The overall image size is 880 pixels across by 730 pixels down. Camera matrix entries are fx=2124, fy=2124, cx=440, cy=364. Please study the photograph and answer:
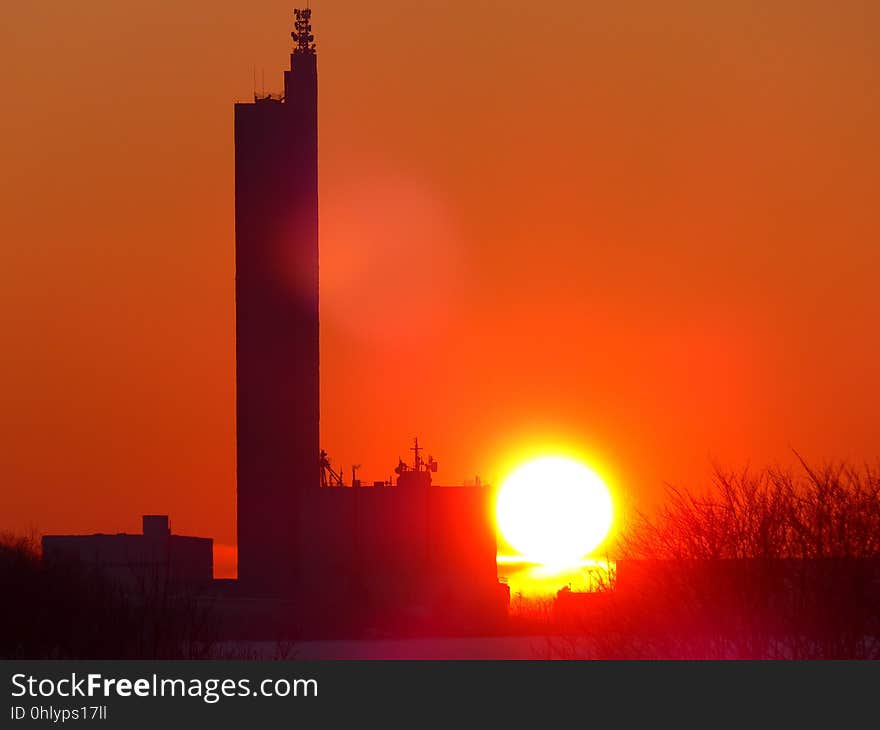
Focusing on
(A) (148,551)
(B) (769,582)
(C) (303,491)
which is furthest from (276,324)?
(B) (769,582)

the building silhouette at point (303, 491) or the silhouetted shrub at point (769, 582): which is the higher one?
the building silhouette at point (303, 491)

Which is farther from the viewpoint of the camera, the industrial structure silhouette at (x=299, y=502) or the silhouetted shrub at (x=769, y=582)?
the industrial structure silhouette at (x=299, y=502)

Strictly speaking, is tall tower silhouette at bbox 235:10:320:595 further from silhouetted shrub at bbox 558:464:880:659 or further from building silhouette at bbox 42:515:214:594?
silhouetted shrub at bbox 558:464:880:659

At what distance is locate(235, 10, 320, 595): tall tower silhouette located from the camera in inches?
4525

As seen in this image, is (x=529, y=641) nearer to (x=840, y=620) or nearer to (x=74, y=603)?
(x=74, y=603)

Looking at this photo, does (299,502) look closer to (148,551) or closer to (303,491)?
(303,491)

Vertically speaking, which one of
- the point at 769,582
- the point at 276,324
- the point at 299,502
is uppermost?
the point at 276,324

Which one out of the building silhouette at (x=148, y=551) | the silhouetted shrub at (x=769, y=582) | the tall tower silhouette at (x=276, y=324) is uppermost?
the tall tower silhouette at (x=276, y=324)

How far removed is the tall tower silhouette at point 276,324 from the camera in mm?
114938

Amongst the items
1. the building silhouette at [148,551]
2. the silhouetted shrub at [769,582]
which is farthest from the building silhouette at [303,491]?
the silhouetted shrub at [769,582]

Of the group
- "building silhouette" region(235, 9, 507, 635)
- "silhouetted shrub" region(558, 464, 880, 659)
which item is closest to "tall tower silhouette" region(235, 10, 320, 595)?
"building silhouette" region(235, 9, 507, 635)

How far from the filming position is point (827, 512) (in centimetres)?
4841

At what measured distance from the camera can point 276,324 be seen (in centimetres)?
11725

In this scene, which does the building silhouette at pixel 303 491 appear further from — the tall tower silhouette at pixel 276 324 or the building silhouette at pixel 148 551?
the building silhouette at pixel 148 551
